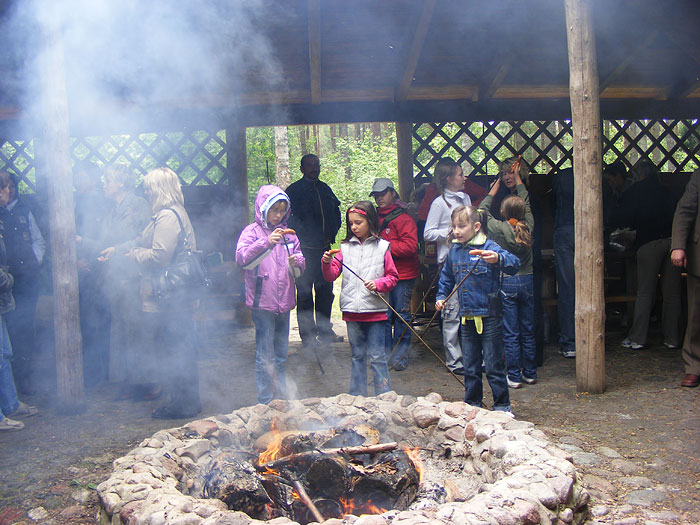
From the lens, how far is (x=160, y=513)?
2.19m

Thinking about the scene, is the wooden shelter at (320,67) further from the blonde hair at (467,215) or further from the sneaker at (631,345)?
the sneaker at (631,345)

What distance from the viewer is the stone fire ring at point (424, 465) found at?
220 centimetres

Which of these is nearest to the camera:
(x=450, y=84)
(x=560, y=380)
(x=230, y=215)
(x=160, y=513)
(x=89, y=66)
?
(x=160, y=513)

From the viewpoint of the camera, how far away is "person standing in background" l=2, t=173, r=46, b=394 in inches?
191

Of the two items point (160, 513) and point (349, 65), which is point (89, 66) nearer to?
point (349, 65)

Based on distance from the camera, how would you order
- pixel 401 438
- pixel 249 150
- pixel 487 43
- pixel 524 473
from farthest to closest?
pixel 249 150 → pixel 487 43 → pixel 401 438 → pixel 524 473

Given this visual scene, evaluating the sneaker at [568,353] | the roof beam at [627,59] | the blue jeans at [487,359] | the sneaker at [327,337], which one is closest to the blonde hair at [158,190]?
the blue jeans at [487,359]

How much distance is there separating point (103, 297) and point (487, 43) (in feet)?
14.5

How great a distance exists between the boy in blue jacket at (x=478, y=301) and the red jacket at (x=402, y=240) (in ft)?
3.87

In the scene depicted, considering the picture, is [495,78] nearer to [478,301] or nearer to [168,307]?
[478,301]

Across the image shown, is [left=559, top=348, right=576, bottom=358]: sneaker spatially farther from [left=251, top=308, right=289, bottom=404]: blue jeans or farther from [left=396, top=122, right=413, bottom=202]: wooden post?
[left=251, top=308, right=289, bottom=404]: blue jeans

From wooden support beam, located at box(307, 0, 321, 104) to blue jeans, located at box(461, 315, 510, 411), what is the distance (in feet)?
9.25

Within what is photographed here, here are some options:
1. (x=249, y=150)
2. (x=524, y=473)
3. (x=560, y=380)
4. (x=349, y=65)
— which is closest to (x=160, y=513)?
(x=524, y=473)

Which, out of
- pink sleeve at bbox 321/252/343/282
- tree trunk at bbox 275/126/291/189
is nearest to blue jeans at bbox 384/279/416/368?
pink sleeve at bbox 321/252/343/282
